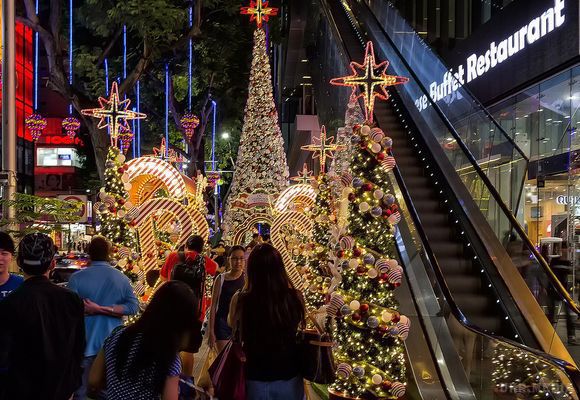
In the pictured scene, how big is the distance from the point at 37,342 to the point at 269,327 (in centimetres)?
122

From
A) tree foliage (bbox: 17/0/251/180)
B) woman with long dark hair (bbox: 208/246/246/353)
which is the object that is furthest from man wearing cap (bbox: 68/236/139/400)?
tree foliage (bbox: 17/0/251/180)

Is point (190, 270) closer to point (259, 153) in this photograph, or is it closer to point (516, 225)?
point (516, 225)

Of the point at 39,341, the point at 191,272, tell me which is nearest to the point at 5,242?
the point at 39,341

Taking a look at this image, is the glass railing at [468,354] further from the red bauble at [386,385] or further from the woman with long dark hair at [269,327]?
the woman with long dark hair at [269,327]

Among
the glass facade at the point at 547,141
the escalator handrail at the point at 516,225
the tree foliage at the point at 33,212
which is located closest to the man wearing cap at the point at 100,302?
the tree foliage at the point at 33,212

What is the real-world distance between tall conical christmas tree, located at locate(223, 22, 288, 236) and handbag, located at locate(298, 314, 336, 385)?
1538cm

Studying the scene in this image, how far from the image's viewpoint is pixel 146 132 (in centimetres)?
3659

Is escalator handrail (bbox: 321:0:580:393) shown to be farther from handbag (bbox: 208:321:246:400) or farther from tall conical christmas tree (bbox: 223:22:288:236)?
tall conical christmas tree (bbox: 223:22:288:236)

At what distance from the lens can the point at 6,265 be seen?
215 inches

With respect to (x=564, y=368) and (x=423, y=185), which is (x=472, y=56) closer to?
(x=423, y=185)

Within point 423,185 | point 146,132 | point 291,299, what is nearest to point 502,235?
point 423,185

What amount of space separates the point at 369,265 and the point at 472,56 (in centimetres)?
1378

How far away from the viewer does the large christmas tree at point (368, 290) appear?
8609 millimetres

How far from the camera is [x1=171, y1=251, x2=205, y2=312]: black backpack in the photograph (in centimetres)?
842
